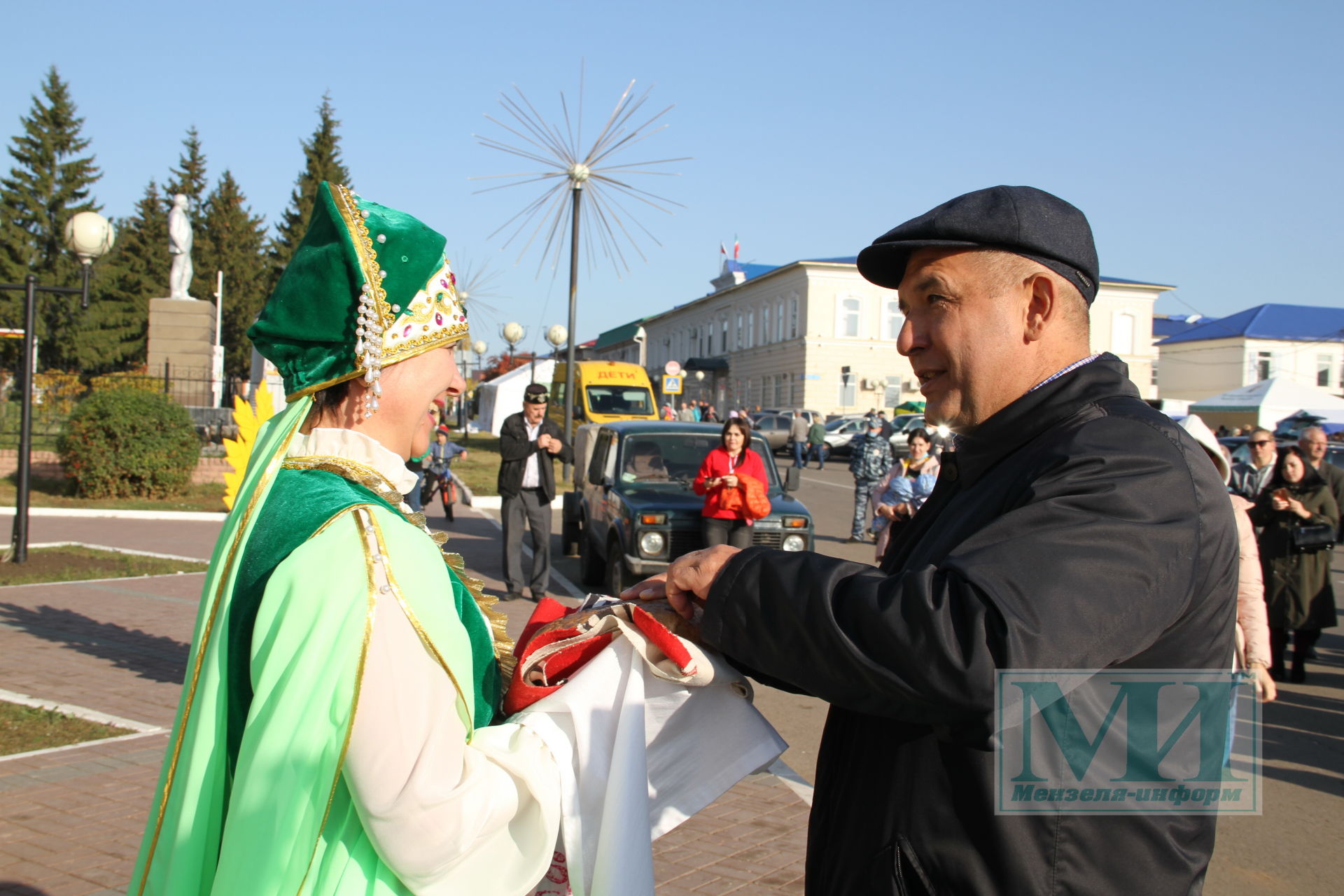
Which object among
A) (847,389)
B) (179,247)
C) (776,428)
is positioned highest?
(179,247)

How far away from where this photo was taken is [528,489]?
10.5 m

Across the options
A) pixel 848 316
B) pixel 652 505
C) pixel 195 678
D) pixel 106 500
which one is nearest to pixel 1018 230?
pixel 195 678

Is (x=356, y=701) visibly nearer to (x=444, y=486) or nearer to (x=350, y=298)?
(x=350, y=298)

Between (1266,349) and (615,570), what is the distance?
198ft

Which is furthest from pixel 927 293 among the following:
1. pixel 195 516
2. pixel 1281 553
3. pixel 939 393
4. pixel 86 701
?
pixel 195 516

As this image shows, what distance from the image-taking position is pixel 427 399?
6.75 feet

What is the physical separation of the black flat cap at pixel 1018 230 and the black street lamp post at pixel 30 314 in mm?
11102

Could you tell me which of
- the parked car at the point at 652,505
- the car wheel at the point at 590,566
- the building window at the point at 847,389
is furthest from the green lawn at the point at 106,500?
the building window at the point at 847,389

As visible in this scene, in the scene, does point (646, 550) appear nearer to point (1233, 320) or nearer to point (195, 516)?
point (195, 516)

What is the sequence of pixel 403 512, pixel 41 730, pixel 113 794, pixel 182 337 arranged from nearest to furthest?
1. pixel 403 512
2. pixel 113 794
3. pixel 41 730
4. pixel 182 337

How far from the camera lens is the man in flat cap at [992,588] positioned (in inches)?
54.7

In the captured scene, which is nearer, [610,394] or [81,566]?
[81,566]

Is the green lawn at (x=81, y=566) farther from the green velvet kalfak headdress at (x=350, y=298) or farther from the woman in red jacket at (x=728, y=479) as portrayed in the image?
the green velvet kalfak headdress at (x=350, y=298)

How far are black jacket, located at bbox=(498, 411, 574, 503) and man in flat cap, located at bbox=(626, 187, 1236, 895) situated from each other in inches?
342
